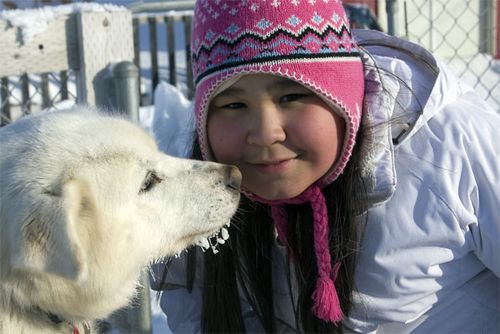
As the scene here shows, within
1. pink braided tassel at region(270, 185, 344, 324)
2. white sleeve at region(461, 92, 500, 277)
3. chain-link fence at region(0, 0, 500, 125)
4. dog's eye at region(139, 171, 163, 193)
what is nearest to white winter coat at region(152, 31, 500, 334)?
white sleeve at region(461, 92, 500, 277)

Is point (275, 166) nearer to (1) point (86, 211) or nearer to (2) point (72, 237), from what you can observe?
(1) point (86, 211)

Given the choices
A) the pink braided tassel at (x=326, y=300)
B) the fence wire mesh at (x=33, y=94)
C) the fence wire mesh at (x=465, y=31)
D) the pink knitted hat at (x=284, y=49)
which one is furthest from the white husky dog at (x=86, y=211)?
the fence wire mesh at (x=465, y=31)

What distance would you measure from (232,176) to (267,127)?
7.1 inches

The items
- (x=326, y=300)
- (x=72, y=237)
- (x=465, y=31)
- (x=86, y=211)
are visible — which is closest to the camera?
(x=72, y=237)

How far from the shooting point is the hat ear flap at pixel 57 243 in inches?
63.1

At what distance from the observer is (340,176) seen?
2.24m

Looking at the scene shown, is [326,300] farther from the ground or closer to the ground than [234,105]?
closer to the ground

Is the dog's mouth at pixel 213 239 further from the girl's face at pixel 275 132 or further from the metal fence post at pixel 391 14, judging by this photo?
the metal fence post at pixel 391 14

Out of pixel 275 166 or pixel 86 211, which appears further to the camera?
pixel 275 166

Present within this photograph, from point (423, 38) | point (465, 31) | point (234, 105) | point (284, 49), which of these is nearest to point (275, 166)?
point (234, 105)

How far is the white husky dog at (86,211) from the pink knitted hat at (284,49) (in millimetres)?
243

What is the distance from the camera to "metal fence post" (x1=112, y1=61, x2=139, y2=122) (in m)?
2.54

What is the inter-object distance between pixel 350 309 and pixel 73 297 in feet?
3.00

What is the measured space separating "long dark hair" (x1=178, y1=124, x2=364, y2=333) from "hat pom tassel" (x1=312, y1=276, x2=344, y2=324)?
0.06m
